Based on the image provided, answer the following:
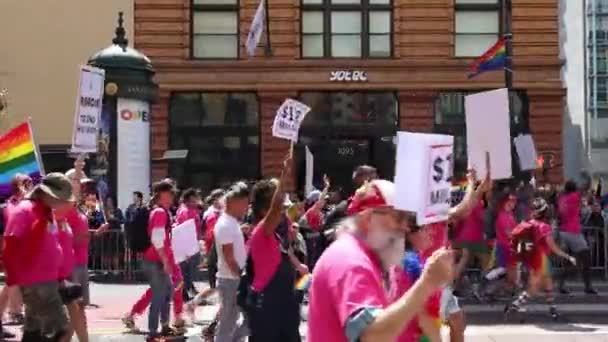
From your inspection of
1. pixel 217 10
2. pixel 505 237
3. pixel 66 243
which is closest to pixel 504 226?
pixel 505 237

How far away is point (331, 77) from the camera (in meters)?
32.4

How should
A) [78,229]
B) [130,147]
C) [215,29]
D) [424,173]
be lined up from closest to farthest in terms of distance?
[424,173], [78,229], [130,147], [215,29]

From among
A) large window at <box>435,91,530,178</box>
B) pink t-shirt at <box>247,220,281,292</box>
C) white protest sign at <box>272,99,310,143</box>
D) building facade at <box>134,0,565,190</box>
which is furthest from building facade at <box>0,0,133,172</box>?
pink t-shirt at <box>247,220,281,292</box>

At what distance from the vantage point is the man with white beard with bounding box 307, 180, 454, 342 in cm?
356

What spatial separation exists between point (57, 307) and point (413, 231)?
3372mm

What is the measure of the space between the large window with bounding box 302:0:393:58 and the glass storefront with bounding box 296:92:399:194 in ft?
4.73

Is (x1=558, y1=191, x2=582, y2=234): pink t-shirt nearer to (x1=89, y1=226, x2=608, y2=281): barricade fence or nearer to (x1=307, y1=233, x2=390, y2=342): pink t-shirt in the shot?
(x1=89, y1=226, x2=608, y2=281): barricade fence

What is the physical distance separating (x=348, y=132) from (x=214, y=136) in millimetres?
4328

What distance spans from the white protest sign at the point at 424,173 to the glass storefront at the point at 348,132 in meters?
26.9

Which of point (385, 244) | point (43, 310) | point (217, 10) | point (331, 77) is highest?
point (217, 10)

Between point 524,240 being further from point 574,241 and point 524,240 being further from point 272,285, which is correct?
point 272,285

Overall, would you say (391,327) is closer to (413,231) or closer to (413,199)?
(413,199)

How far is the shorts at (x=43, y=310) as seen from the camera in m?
7.81

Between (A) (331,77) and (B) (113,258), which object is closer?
(B) (113,258)
